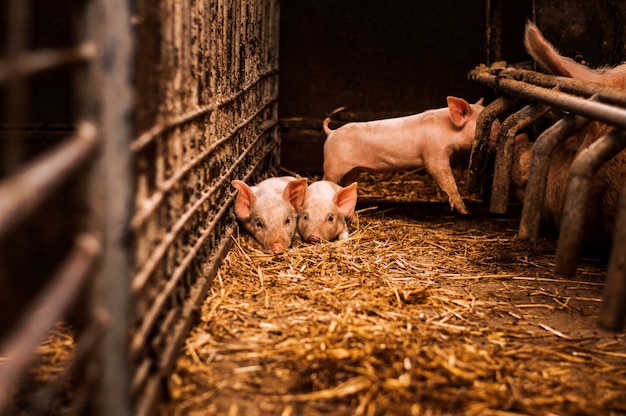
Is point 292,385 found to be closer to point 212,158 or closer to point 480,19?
point 212,158

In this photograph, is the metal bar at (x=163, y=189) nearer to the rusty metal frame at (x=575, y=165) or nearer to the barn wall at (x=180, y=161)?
the barn wall at (x=180, y=161)

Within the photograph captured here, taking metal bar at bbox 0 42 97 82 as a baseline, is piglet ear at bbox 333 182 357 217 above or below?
below

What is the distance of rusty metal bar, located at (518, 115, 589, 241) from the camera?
119 inches

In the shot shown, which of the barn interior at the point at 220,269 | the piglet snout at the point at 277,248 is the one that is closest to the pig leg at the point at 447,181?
the barn interior at the point at 220,269

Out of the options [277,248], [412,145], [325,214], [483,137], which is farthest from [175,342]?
[412,145]

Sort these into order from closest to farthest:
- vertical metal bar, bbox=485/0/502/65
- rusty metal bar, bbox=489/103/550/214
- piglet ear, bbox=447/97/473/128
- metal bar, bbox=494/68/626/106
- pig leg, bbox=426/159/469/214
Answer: metal bar, bbox=494/68/626/106 < rusty metal bar, bbox=489/103/550/214 < piglet ear, bbox=447/97/473/128 < pig leg, bbox=426/159/469/214 < vertical metal bar, bbox=485/0/502/65

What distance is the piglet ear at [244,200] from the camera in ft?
14.7

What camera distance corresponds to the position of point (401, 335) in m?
3.03

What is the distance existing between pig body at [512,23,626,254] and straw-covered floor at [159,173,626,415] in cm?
24

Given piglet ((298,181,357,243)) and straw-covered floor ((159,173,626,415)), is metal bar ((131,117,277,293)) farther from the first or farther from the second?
piglet ((298,181,357,243))

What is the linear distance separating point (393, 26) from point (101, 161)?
572 centimetres

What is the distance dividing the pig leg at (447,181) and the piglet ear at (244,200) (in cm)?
153

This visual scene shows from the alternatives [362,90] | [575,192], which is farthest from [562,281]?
[362,90]

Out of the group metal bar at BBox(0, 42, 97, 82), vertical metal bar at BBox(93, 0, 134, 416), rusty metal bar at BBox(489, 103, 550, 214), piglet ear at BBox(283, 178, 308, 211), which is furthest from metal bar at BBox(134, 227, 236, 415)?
rusty metal bar at BBox(489, 103, 550, 214)
